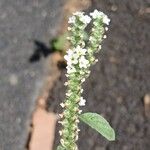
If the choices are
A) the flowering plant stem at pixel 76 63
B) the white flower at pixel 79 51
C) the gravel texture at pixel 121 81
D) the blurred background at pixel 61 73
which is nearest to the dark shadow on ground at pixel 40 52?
the blurred background at pixel 61 73

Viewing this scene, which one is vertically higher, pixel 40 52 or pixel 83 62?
pixel 40 52

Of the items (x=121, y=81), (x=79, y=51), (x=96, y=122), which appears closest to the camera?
(x=79, y=51)

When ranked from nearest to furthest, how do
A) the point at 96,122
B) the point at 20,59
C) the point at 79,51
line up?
the point at 79,51 → the point at 96,122 → the point at 20,59

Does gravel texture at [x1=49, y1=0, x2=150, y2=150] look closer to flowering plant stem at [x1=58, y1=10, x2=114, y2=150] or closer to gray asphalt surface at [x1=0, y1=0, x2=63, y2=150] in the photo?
gray asphalt surface at [x1=0, y1=0, x2=63, y2=150]

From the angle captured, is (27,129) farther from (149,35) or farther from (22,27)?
(149,35)

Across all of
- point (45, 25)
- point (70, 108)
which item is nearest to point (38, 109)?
point (45, 25)

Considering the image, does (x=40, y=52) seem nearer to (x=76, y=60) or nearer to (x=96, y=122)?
(x=96, y=122)

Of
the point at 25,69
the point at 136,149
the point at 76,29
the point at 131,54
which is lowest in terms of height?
the point at 136,149

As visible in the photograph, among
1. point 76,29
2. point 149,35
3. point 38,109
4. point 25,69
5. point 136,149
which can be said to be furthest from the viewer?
point 149,35

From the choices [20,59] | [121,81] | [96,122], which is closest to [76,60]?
[96,122]
